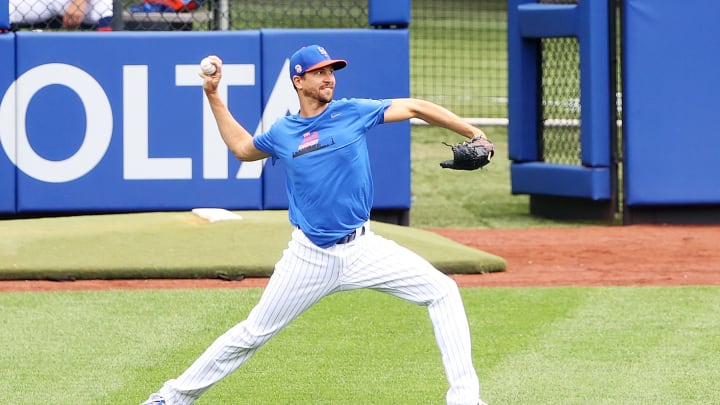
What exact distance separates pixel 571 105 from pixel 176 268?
491 centimetres

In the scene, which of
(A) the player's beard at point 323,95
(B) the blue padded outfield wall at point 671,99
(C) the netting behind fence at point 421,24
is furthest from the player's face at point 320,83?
(B) the blue padded outfield wall at point 671,99

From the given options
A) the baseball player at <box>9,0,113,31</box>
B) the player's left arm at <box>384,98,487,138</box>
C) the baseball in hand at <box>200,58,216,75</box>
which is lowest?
the player's left arm at <box>384,98,487,138</box>

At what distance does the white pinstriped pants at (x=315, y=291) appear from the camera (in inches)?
206

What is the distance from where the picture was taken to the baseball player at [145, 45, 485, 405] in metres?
5.19

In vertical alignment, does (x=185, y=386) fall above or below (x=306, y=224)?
below

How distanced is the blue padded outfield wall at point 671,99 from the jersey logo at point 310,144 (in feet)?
19.4

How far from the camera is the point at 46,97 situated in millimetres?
10125

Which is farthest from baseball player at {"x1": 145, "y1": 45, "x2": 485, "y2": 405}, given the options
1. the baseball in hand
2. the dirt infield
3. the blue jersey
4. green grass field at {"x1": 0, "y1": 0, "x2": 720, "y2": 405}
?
the dirt infield

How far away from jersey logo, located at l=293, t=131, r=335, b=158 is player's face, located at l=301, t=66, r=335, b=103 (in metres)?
0.15

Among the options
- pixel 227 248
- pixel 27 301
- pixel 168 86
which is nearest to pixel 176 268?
pixel 227 248

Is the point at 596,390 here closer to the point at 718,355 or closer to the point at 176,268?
the point at 718,355

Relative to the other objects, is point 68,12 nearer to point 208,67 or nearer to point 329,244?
point 208,67

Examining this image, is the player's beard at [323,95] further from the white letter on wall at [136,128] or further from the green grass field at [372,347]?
the white letter on wall at [136,128]

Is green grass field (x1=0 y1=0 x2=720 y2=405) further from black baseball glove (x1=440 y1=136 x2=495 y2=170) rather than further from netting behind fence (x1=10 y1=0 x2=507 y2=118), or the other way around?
netting behind fence (x1=10 y1=0 x2=507 y2=118)
